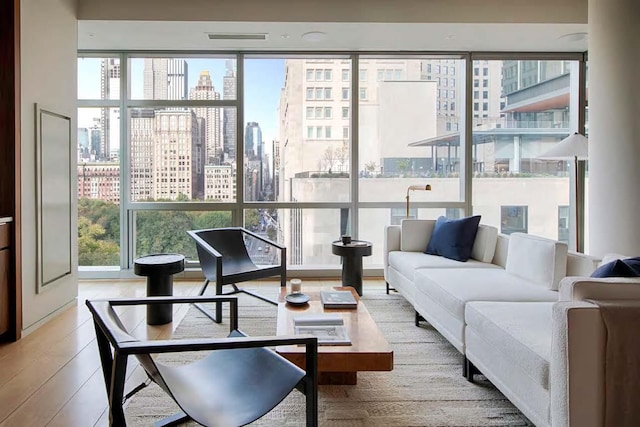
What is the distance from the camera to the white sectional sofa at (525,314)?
154 centimetres

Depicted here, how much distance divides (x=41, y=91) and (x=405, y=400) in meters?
3.56

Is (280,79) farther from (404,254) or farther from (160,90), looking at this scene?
(404,254)

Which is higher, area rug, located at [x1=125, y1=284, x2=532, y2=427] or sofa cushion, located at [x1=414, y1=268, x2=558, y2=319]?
sofa cushion, located at [x1=414, y1=268, x2=558, y2=319]

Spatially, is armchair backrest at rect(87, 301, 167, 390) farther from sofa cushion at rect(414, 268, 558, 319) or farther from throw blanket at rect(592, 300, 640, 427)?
sofa cushion at rect(414, 268, 558, 319)

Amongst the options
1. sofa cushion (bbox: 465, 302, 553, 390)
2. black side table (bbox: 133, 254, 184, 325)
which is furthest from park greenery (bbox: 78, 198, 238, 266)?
sofa cushion (bbox: 465, 302, 553, 390)

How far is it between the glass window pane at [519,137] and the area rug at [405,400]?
2.91 m

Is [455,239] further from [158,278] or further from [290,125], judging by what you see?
[158,278]

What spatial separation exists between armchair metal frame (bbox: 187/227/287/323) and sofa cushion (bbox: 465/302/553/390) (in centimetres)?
185

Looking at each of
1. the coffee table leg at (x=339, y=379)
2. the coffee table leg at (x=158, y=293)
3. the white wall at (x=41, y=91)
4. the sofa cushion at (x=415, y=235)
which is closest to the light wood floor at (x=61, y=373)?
the coffee table leg at (x=158, y=293)

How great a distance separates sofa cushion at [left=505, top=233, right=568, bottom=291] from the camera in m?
2.83

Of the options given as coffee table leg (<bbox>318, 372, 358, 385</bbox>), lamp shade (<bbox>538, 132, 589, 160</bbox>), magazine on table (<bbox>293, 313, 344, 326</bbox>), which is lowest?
coffee table leg (<bbox>318, 372, 358, 385</bbox>)

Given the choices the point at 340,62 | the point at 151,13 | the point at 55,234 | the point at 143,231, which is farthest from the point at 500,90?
the point at 55,234

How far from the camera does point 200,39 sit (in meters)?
4.77

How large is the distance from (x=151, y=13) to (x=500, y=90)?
13.3ft
